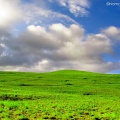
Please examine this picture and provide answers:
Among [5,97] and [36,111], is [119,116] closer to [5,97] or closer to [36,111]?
[36,111]

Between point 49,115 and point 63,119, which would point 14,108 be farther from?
point 63,119

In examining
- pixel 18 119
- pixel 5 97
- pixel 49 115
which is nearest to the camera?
pixel 18 119

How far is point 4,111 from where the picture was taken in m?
27.6

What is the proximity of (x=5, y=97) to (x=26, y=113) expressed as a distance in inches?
620

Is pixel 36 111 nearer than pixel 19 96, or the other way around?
pixel 36 111

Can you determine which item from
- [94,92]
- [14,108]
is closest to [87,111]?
[14,108]

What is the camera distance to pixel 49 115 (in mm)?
26344

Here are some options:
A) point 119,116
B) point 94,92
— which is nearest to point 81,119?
point 119,116

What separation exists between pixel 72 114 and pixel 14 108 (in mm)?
6288

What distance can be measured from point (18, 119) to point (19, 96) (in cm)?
1978

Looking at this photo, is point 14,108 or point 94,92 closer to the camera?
point 14,108

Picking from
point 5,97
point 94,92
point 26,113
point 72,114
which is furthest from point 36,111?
point 94,92

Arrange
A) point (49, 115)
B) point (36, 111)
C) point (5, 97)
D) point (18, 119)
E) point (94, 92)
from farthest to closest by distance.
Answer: point (94, 92) < point (5, 97) < point (36, 111) < point (49, 115) < point (18, 119)

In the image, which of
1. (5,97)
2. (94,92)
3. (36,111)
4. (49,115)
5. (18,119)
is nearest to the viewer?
(18,119)
